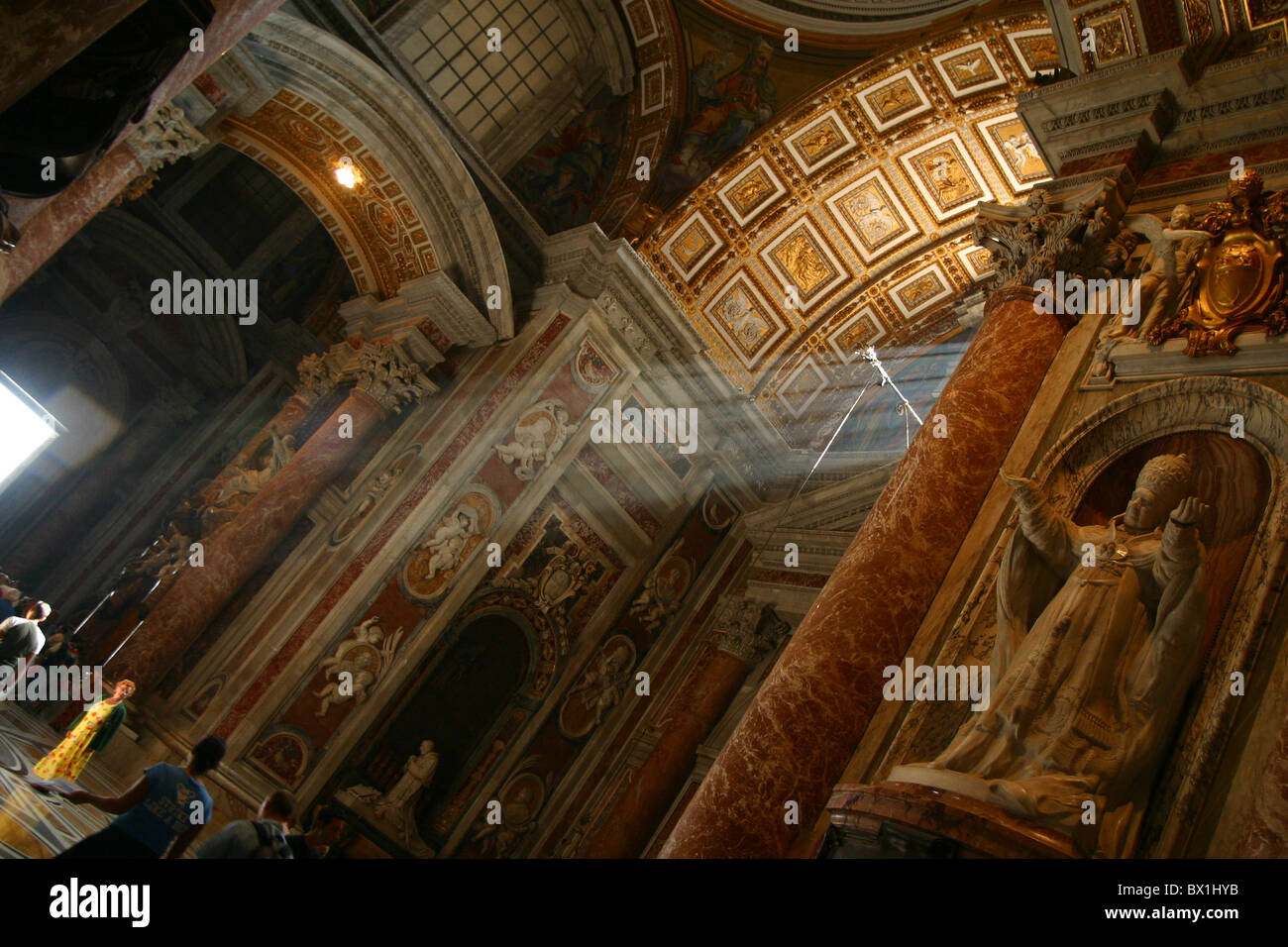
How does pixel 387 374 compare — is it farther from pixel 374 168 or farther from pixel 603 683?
pixel 603 683

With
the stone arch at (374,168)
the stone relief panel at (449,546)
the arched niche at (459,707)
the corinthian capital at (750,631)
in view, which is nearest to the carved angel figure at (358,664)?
the stone relief panel at (449,546)

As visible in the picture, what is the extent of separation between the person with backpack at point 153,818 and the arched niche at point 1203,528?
2968 mm

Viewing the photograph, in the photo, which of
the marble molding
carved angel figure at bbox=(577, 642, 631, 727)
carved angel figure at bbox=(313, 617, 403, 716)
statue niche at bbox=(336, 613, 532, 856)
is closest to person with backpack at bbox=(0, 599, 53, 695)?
carved angel figure at bbox=(313, 617, 403, 716)

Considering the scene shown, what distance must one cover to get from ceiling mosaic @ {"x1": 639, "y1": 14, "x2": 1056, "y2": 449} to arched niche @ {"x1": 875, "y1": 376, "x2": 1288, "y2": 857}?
5.88 m

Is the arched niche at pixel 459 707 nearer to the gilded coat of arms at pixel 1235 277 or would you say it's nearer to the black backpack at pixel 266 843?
the black backpack at pixel 266 843

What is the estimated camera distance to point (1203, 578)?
3.63 metres

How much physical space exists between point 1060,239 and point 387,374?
651 centimetres

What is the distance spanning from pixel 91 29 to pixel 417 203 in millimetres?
5503

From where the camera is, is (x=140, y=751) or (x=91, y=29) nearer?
(x=91, y=29)

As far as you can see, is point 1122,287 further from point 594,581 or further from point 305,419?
point 305,419

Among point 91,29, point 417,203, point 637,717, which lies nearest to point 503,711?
point 637,717

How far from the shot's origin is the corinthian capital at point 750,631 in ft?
33.7
